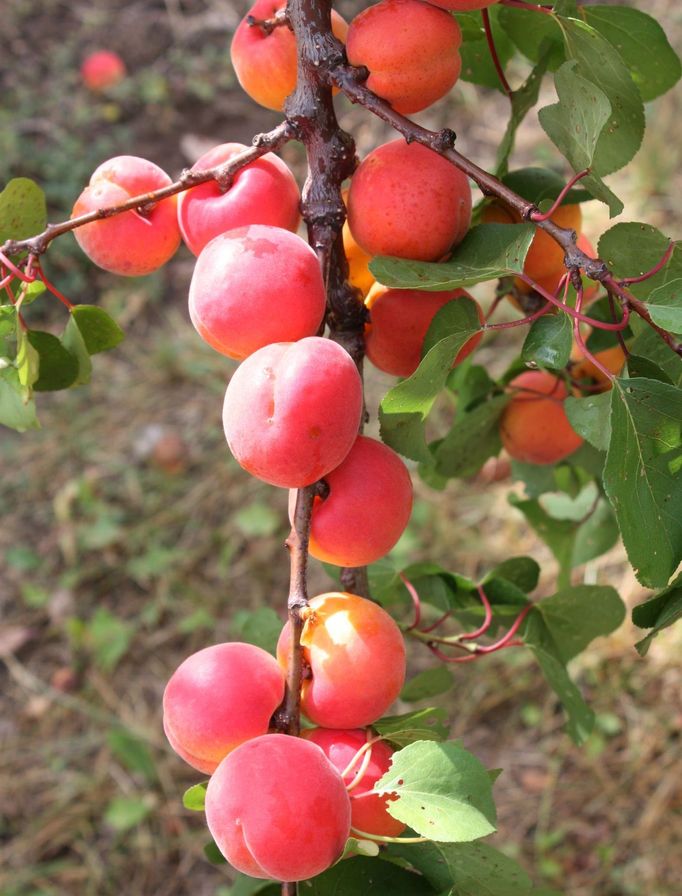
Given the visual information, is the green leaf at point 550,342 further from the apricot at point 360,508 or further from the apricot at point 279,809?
the apricot at point 279,809

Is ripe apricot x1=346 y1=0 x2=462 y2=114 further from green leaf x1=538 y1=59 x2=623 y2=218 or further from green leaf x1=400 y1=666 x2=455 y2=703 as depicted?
green leaf x1=400 y1=666 x2=455 y2=703

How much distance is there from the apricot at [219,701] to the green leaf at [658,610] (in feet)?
0.63

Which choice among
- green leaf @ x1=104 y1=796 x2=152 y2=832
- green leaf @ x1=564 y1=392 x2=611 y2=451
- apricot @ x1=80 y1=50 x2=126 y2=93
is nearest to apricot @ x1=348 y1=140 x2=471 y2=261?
green leaf @ x1=564 y1=392 x2=611 y2=451

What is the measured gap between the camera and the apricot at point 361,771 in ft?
1.70

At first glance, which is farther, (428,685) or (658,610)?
(428,685)

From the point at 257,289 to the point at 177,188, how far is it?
97 mm

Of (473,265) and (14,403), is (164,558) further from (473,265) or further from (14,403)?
(473,265)

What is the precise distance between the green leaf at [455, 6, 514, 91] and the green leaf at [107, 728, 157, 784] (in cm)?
114

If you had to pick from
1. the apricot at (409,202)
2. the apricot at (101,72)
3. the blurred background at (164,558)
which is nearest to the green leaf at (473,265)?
the apricot at (409,202)

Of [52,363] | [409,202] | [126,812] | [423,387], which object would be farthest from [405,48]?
[126,812]

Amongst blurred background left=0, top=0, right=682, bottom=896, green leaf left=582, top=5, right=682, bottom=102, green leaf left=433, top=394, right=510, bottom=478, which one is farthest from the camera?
blurred background left=0, top=0, right=682, bottom=896

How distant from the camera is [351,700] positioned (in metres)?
0.51

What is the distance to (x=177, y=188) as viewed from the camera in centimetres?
55

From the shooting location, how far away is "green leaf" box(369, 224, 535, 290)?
51cm
